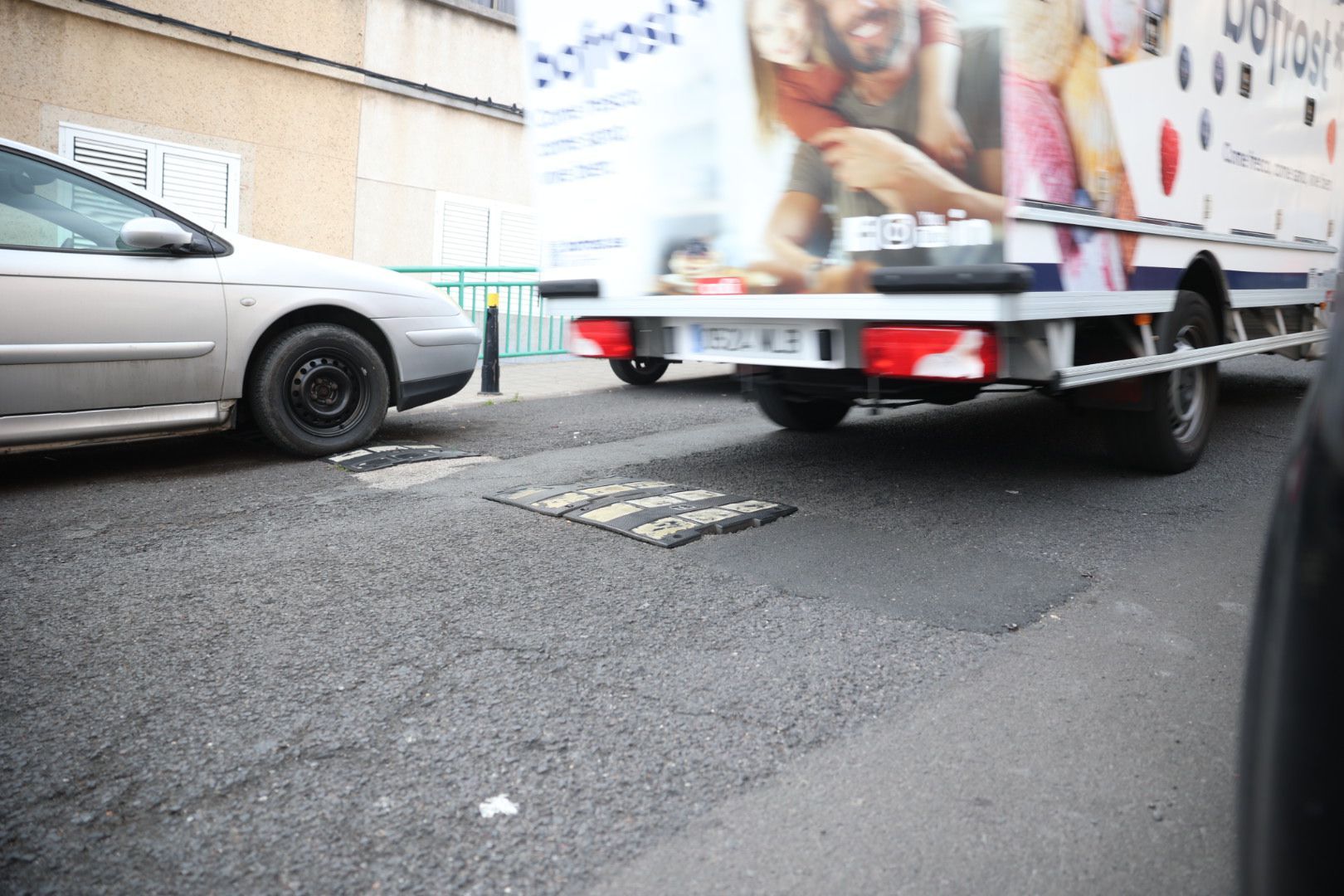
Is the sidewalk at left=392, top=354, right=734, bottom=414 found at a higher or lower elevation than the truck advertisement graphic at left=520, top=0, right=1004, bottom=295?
lower

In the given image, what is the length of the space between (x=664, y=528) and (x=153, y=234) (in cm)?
296

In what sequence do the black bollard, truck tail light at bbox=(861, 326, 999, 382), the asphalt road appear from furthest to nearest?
the black bollard < truck tail light at bbox=(861, 326, 999, 382) < the asphalt road

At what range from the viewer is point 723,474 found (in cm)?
539

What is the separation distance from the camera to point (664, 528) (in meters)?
4.23

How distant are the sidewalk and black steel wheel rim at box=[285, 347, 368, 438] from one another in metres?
1.73

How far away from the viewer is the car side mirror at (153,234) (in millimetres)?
5023

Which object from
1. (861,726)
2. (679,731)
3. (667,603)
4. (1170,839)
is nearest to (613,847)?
(679,731)

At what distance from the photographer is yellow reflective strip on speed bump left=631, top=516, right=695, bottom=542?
13.5 ft

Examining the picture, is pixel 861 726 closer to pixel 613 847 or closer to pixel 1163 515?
pixel 613 847

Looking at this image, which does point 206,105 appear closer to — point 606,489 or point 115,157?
point 115,157

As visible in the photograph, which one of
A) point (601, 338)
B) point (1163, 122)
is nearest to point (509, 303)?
point (601, 338)

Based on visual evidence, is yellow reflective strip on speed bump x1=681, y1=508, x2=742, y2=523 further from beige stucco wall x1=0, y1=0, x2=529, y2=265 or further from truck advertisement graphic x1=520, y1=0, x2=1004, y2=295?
beige stucco wall x1=0, y1=0, x2=529, y2=265

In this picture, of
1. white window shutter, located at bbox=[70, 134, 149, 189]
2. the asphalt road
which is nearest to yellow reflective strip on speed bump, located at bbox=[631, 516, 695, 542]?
the asphalt road

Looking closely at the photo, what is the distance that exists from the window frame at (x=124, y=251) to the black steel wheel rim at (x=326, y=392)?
72 centimetres
